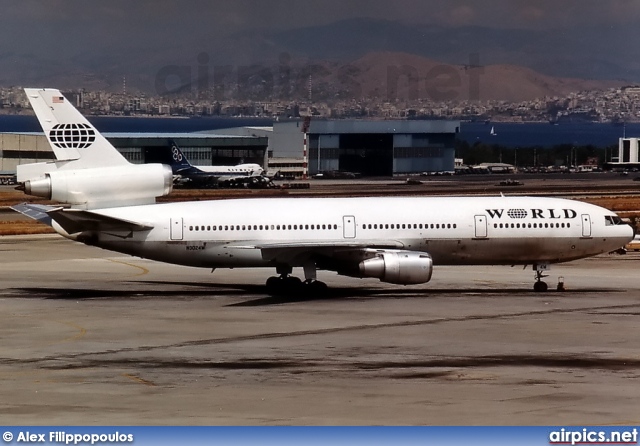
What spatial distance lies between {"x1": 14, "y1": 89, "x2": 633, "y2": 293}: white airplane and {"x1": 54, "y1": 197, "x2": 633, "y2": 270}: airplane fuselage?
5 centimetres

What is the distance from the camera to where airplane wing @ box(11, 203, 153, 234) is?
5044 cm

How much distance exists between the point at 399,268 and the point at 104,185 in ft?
46.9

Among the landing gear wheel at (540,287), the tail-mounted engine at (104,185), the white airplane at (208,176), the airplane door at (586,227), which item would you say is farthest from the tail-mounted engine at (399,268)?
the white airplane at (208,176)

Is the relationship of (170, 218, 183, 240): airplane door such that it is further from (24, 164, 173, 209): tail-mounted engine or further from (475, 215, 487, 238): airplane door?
(475, 215, 487, 238): airplane door

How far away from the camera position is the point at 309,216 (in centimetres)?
5394

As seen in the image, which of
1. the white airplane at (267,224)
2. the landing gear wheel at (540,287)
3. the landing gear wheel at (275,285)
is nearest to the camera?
the white airplane at (267,224)

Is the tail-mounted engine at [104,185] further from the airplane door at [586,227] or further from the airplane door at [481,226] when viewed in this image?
the airplane door at [586,227]

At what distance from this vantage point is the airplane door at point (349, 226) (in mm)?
53438

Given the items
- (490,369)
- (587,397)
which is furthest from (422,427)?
(490,369)

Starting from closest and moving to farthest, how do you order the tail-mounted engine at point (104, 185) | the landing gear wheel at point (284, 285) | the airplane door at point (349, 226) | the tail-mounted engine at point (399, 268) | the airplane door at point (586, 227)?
the tail-mounted engine at point (399, 268), the tail-mounted engine at point (104, 185), the airplane door at point (349, 226), the landing gear wheel at point (284, 285), the airplane door at point (586, 227)

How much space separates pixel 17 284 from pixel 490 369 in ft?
104

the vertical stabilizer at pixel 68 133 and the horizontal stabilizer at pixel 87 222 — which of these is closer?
the horizontal stabilizer at pixel 87 222

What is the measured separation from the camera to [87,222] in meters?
51.8

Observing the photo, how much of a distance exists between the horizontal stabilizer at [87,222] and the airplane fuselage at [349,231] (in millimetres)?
360
